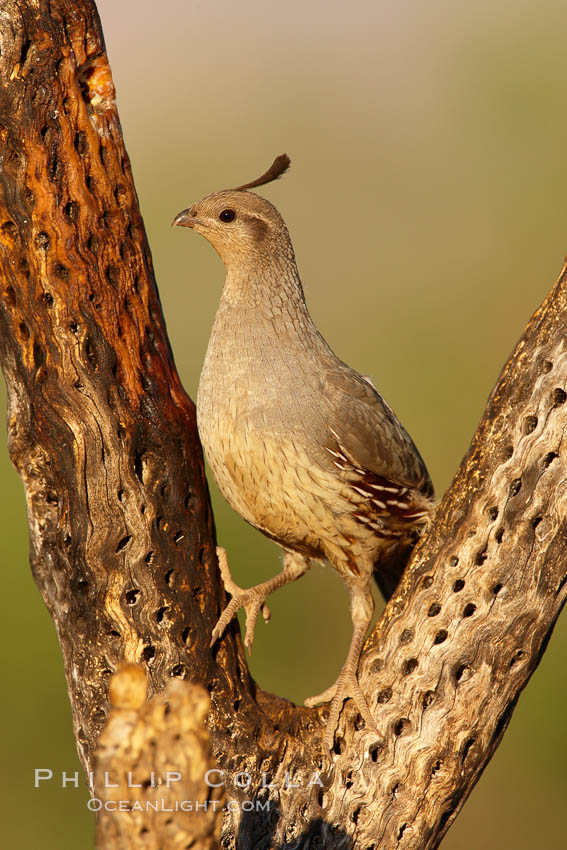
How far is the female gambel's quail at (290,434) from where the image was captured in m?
3.91

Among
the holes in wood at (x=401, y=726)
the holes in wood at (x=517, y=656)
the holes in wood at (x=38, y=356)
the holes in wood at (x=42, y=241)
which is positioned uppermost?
the holes in wood at (x=42, y=241)

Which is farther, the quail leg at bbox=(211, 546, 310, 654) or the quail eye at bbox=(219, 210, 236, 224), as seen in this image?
the quail eye at bbox=(219, 210, 236, 224)

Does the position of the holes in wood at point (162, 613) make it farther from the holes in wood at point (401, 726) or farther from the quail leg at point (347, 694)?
the holes in wood at point (401, 726)

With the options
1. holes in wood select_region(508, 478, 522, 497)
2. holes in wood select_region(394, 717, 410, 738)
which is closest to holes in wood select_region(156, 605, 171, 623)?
holes in wood select_region(394, 717, 410, 738)

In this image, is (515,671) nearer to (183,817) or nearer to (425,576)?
(425,576)

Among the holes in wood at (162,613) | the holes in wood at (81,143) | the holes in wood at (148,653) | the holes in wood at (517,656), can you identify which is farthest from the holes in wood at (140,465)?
the holes in wood at (517,656)

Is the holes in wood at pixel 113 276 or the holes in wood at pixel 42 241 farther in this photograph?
the holes in wood at pixel 113 276

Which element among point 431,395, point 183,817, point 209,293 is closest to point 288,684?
point 431,395

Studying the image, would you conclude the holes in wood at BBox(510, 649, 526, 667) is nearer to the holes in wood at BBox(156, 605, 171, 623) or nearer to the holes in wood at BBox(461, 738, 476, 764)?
the holes in wood at BBox(461, 738, 476, 764)

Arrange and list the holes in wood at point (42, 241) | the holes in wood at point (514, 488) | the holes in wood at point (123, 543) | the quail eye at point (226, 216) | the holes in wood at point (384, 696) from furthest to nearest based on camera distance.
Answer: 1. the quail eye at point (226, 216)
2. the holes in wood at point (384, 696)
3. the holes in wood at point (123, 543)
4. the holes in wood at point (514, 488)
5. the holes in wood at point (42, 241)

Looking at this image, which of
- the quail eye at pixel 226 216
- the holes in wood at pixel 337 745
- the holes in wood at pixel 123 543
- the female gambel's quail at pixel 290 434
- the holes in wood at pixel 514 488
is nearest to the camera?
the holes in wood at pixel 514 488

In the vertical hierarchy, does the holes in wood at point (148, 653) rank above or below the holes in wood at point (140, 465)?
below

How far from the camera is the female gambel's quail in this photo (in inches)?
154

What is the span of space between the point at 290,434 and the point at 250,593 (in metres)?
0.77
